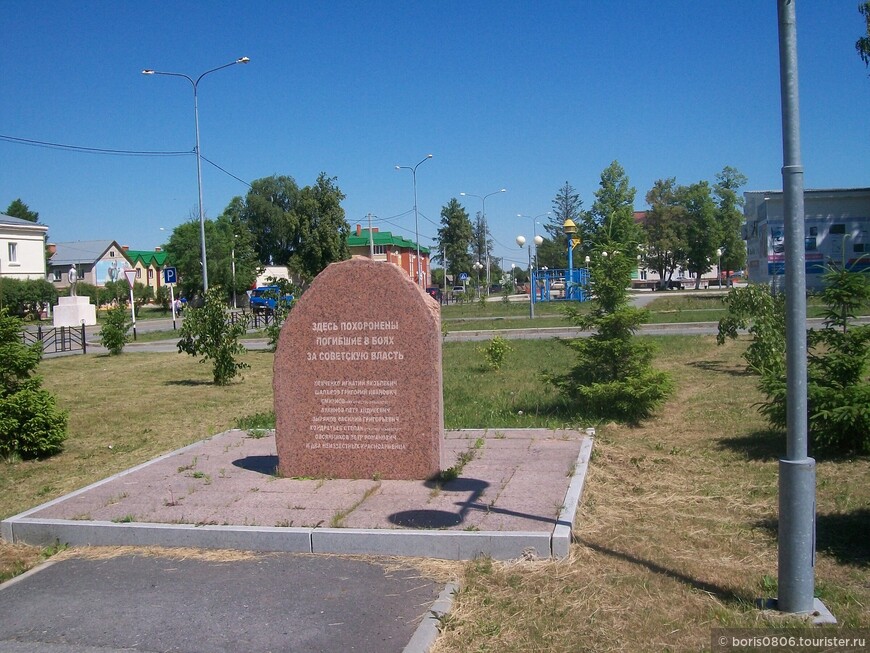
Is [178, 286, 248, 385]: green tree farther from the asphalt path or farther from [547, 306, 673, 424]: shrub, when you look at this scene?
the asphalt path

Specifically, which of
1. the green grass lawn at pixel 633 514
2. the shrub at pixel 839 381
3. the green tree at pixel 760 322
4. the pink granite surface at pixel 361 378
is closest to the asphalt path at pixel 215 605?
the green grass lawn at pixel 633 514

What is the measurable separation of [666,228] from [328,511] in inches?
3005

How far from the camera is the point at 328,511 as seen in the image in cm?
639

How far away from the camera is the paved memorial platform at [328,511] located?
566cm

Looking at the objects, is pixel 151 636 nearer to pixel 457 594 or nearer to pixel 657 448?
pixel 457 594

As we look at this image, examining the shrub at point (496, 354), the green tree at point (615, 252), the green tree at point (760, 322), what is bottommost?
the shrub at point (496, 354)

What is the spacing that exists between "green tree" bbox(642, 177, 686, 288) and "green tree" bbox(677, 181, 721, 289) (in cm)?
78

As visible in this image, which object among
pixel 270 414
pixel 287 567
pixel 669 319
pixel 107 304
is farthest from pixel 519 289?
pixel 287 567

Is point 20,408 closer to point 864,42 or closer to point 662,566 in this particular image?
point 662,566

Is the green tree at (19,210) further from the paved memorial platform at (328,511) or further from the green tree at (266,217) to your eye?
the paved memorial platform at (328,511)

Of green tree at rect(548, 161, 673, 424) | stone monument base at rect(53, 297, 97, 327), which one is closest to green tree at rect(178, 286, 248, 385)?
green tree at rect(548, 161, 673, 424)

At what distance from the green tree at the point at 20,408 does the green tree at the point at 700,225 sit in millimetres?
73329

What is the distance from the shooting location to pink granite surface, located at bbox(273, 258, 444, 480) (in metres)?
7.30

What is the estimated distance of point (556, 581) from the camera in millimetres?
5035
